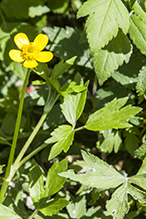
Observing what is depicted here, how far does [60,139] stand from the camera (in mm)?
1265

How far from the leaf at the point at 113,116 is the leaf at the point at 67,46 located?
52 cm

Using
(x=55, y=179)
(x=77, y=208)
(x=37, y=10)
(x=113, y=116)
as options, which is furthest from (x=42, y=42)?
(x=77, y=208)

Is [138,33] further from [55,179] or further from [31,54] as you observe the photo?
[55,179]

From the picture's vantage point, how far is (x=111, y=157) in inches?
80.4

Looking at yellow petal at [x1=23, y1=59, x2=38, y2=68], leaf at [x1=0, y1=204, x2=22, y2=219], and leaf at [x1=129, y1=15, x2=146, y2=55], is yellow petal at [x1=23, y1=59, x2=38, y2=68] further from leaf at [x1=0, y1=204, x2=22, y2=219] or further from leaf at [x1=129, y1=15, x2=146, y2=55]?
leaf at [x1=0, y1=204, x2=22, y2=219]

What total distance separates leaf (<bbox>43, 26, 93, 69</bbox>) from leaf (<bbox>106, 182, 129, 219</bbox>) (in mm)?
907

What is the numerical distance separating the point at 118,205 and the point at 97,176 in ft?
0.59

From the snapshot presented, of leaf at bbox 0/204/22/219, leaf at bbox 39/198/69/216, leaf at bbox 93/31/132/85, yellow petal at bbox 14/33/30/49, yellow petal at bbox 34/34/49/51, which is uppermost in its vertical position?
yellow petal at bbox 14/33/30/49

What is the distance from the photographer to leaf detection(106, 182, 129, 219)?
1.23 meters

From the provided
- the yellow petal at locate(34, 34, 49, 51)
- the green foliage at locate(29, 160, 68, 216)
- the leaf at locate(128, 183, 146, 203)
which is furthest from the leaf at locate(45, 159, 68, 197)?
the yellow petal at locate(34, 34, 49, 51)

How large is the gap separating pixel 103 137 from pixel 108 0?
878 mm

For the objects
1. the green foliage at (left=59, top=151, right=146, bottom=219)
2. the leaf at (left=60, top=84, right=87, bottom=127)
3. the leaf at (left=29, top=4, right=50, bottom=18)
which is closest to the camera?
the green foliage at (left=59, top=151, right=146, bottom=219)

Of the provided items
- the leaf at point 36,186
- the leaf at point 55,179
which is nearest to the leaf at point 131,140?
the leaf at point 55,179

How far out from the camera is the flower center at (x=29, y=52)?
1.18 meters
